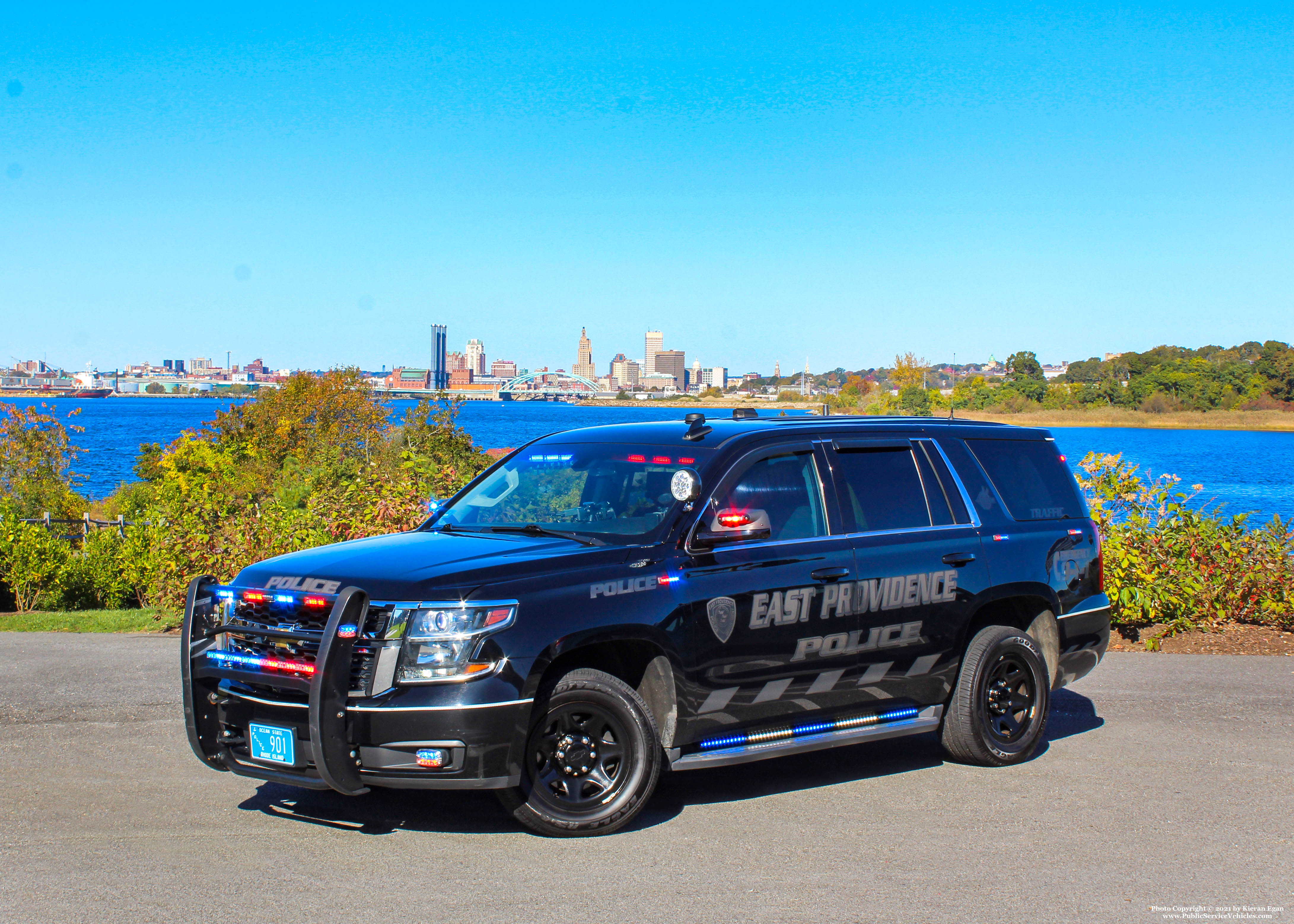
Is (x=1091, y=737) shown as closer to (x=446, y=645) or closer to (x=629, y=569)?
(x=629, y=569)

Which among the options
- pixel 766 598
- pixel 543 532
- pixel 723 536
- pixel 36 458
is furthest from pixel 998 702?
pixel 36 458

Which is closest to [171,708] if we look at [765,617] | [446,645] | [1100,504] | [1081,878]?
[446,645]

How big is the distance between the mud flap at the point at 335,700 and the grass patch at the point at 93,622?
7.79m

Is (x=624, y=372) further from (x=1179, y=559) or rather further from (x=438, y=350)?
(x=1179, y=559)

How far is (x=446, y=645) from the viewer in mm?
4949

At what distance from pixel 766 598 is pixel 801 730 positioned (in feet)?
2.40

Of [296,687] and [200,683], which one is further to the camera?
[200,683]

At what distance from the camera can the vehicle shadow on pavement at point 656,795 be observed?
5578 mm

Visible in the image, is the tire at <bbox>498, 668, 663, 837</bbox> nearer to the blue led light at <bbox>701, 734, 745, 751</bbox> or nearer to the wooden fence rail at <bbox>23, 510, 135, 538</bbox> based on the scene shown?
the blue led light at <bbox>701, 734, 745, 751</bbox>

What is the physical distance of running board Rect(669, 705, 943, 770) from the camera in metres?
5.61

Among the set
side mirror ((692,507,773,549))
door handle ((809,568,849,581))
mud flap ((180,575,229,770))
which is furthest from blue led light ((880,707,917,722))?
mud flap ((180,575,229,770))

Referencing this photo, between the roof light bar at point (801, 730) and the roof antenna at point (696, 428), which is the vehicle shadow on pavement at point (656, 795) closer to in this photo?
the roof light bar at point (801, 730)

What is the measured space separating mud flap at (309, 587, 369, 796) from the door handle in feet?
7.81

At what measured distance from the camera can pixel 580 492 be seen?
639cm
